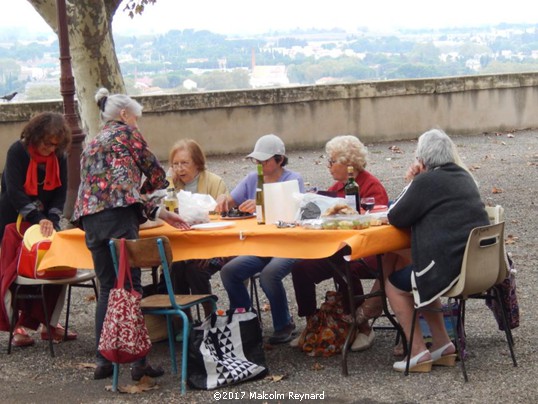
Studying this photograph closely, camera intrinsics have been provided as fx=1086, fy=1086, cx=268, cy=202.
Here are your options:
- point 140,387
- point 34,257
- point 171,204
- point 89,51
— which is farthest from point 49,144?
point 89,51

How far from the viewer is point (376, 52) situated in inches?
1209

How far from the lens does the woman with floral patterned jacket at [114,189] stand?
6270 mm

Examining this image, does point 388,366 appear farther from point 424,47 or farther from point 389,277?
point 424,47

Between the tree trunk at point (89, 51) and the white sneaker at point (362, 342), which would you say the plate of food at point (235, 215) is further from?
the tree trunk at point (89, 51)

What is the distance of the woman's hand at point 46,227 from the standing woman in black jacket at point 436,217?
241 cm

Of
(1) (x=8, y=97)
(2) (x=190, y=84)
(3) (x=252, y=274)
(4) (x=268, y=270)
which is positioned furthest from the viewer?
(2) (x=190, y=84)

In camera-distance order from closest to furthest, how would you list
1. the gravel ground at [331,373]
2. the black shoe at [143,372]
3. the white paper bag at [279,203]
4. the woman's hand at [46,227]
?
the gravel ground at [331,373] < the black shoe at [143,372] < the white paper bag at [279,203] < the woman's hand at [46,227]

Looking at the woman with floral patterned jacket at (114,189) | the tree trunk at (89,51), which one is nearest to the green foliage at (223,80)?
the tree trunk at (89,51)

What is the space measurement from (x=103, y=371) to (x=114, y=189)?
1140 millimetres

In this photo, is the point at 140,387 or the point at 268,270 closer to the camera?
the point at 140,387

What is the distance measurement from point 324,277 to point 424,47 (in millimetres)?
26275

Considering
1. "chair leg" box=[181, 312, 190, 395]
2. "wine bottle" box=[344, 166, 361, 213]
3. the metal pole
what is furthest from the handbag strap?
the metal pole

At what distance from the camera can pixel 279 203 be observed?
21.9 ft

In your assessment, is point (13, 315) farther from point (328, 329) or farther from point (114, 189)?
point (328, 329)
